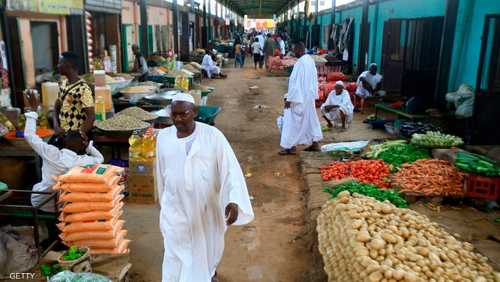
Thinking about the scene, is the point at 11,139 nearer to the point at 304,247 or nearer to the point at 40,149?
the point at 40,149

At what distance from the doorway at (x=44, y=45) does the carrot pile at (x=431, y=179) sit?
6.82 meters

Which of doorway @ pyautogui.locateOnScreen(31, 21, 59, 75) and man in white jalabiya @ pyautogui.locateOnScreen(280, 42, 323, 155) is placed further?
doorway @ pyautogui.locateOnScreen(31, 21, 59, 75)

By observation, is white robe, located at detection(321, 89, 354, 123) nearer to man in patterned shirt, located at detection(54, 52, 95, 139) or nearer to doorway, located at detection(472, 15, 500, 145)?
doorway, located at detection(472, 15, 500, 145)

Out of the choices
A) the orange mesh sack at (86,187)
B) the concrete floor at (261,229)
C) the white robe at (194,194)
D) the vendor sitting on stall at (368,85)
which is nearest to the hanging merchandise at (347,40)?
the vendor sitting on stall at (368,85)

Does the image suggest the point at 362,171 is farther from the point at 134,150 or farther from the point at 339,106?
the point at 339,106

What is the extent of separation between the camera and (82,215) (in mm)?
4059

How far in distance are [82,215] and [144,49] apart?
12.8 m

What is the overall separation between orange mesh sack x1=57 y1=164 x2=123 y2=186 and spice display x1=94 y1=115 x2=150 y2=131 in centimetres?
A: 257

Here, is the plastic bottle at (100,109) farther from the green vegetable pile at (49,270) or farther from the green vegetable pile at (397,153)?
the green vegetable pile at (397,153)

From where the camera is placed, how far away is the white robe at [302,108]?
7781 millimetres

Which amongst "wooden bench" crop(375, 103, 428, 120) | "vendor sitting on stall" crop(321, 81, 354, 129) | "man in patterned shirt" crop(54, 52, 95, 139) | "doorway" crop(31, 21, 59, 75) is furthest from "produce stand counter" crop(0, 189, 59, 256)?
"wooden bench" crop(375, 103, 428, 120)

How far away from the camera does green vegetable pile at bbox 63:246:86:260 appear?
12.2ft

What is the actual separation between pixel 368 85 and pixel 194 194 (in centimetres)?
1000

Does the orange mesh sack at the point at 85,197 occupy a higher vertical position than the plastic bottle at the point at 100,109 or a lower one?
lower
